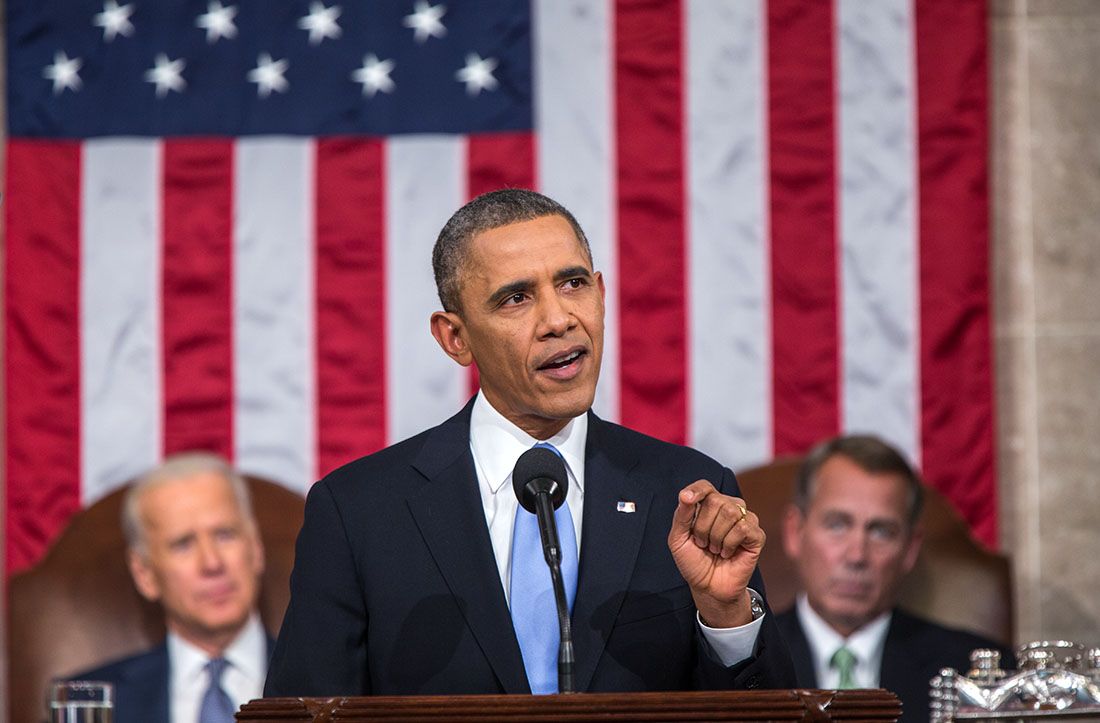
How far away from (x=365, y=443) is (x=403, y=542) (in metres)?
2.80

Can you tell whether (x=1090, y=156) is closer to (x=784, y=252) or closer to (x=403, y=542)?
(x=784, y=252)

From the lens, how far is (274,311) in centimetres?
529

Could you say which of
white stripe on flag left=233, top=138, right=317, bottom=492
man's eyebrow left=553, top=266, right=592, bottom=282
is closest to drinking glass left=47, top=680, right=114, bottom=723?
man's eyebrow left=553, top=266, right=592, bottom=282

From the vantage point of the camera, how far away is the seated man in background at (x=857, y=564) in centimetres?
480

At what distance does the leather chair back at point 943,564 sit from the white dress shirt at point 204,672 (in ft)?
5.46

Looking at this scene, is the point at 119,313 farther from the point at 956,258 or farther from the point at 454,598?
the point at 454,598

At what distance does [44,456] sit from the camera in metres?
5.20

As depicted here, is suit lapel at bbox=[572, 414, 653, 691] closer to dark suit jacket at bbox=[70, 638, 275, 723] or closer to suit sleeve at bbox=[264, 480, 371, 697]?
suit sleeve at bbox=[264, 480, 371, 697]

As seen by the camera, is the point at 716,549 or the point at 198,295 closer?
the point at 716,549

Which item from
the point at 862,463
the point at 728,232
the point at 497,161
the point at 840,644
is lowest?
the point at 840,644

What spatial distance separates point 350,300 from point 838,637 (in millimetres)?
1996

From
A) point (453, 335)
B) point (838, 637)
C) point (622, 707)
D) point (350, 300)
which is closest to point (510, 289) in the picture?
point (453, 335)

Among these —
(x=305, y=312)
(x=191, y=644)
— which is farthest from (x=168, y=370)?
(x=191, y=644)

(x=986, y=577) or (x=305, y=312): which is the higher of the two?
(x=305, y=312)
